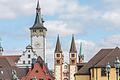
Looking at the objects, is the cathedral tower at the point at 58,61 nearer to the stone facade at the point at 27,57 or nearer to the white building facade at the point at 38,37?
the white building facade at the point at 38,37

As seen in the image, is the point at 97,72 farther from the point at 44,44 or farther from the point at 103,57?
the point at 44,44

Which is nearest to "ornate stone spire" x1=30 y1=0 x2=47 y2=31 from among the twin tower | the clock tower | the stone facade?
the clock tower

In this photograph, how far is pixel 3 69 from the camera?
99250mm

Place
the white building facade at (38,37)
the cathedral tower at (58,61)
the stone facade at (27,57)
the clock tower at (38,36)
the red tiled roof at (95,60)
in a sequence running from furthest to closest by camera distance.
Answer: the cathedral tower at (58,61)
the clock tower at (38,36)
the white building facade at (38,37)
the stone facade at (27,57)
the red tiled roof at (95,60)

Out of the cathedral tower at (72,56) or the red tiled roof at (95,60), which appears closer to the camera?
the red tiled roof at (95,60)

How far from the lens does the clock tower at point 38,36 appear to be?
5620 inches

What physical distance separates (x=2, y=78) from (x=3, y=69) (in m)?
5.28

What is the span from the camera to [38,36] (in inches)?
5728

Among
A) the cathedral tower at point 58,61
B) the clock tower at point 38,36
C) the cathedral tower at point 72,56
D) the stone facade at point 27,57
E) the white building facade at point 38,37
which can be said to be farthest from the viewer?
the cathedral tower at point 58,61

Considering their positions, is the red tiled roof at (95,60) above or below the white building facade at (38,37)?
below

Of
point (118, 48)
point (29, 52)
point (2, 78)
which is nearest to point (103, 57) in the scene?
point (118, 48)

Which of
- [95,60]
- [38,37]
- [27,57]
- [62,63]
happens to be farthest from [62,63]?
[95,60]

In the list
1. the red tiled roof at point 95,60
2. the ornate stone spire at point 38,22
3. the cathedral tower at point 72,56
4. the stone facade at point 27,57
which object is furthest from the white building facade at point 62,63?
the red tiled roof at point 95,60

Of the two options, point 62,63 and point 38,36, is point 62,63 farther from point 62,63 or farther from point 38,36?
point 38,36
